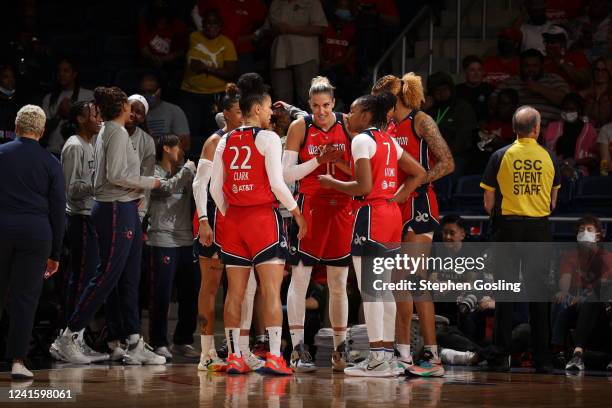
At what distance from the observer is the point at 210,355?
28.3 ft

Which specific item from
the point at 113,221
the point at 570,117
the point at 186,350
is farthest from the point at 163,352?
the point at 570,117

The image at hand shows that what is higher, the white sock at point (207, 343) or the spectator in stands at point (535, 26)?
the spectator in stands at point (535, 26)

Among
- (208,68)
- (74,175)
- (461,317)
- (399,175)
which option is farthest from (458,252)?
(208,68)

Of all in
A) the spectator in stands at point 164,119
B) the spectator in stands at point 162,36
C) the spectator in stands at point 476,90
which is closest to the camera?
the spectator in stands at point 164,119

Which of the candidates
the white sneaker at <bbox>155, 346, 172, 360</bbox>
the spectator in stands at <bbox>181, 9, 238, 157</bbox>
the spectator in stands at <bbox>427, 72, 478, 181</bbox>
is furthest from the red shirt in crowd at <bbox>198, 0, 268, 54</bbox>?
the white sneaker at <bbox>155, 346, 172, 360</bbox>

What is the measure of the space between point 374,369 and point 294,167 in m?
1.50

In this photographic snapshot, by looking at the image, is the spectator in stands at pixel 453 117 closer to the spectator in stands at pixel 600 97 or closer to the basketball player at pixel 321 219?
the spectator in stands at pixel 600 97

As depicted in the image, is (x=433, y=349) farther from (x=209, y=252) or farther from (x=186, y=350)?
(x=186, y=350)

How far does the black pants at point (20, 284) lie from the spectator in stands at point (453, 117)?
17.9 ft

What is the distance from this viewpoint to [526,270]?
8898 mm

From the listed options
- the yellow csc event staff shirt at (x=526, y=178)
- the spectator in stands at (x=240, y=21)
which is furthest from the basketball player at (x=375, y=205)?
the spectator in stands at (x=240, y=21)

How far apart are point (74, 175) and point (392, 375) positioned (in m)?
3.18

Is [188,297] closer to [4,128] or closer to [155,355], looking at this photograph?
[155,355]

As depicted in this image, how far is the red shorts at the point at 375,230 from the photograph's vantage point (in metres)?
8.07
